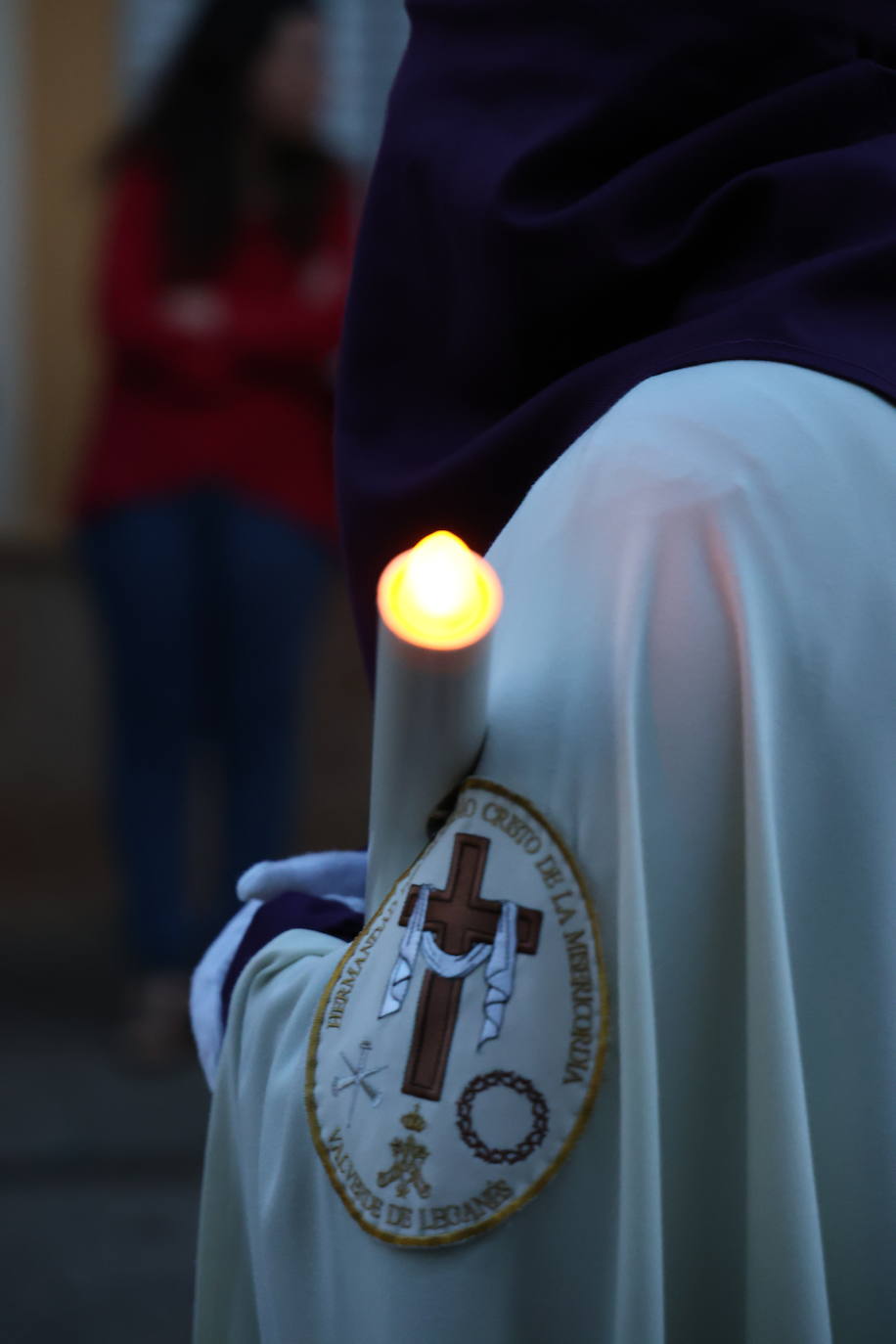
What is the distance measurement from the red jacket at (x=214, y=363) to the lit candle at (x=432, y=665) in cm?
230

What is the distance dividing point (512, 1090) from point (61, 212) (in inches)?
164

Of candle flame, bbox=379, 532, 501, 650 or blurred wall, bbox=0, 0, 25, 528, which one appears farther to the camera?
blurred wall, bbox=0, 0, 25, 528

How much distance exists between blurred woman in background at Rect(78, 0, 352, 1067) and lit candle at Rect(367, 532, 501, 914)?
230cm

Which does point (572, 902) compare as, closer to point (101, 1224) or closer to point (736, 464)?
point (736, 464)

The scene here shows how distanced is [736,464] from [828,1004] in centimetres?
32

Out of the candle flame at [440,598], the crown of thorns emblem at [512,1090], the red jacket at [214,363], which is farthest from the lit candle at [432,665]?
the red jacket at [214,363]

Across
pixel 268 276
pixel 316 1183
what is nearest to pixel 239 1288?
pixel 316 1183

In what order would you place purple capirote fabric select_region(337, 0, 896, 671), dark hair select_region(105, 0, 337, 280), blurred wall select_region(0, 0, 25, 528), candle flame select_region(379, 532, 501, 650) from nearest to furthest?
candle flame select_region(379, 532, 501, 650) → purple capirote fabric select_region(337, 0, 896, 671) → dark hair select_region(105, 0, 337, 280) → blurred wall select_region(0, 0, 25, 528)

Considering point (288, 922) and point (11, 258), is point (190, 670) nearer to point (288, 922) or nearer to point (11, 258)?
point (11, 258)

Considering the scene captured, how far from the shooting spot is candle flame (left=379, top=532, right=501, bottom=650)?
90cm

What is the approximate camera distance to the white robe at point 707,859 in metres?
0.92

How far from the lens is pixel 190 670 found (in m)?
3.29

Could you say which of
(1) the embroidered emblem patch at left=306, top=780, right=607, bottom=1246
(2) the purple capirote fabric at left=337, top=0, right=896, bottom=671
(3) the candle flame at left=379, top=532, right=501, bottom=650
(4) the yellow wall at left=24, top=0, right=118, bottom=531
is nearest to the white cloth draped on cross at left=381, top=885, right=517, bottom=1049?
(1) the embroidered emblem patch at left=306, top=780, right=607, bottom=1246

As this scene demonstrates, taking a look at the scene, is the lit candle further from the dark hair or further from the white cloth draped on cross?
the dark hair
